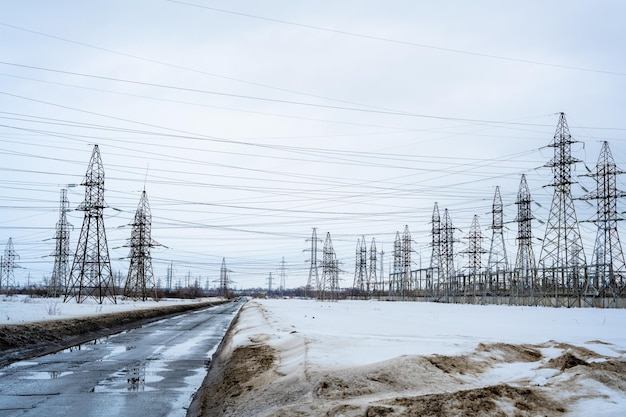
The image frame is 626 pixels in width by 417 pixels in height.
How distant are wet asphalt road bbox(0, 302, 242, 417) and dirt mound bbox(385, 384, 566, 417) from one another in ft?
13.9

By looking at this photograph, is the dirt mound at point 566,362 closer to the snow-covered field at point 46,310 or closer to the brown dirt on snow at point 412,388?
the brown dirt on snow at point 412,388

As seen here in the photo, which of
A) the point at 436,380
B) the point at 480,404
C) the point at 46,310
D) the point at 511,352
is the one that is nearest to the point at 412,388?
the point at 436,380

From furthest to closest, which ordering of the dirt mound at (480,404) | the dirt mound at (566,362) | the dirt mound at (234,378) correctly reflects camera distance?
the dirt mound at (566,362) → the dirt mound at (234,378) → the dirt mound at (480,404)

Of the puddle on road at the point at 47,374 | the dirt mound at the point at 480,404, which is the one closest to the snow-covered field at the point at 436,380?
the dirt mound at the point at 480,404

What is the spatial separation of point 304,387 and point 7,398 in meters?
5.18

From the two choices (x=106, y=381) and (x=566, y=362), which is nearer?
(x=566, y=362)

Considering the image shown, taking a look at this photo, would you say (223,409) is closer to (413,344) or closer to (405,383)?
(405,383)

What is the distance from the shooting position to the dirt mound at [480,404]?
17.8 feet

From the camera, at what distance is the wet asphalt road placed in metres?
8.22

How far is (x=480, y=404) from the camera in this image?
18.4 ft

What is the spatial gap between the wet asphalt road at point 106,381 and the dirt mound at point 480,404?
4222 mm

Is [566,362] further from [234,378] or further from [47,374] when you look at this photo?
[47,374]

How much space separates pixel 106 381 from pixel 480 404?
26.1 ft

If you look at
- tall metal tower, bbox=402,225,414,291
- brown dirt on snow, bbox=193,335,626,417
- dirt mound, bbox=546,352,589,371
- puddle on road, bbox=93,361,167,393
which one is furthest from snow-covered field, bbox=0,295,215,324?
tall metal tower, bbox=402,225,414,291
